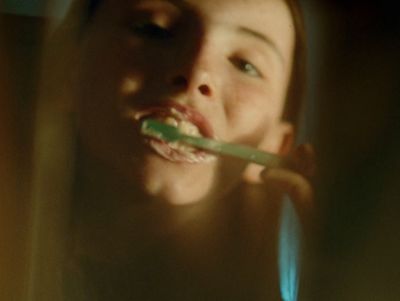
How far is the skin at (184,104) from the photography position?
1.45 ft

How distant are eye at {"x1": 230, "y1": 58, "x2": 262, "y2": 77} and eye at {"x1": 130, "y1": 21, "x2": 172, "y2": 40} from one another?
0.04 meters

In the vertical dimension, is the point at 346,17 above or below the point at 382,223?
above

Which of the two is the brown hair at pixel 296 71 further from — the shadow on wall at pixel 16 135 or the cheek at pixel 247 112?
the shadow on wall at pixel 16 135

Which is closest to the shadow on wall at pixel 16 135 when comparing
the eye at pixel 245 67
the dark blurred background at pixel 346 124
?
the dark blurred background at pixel 346 124

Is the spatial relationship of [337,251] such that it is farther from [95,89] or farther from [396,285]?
[95,89]

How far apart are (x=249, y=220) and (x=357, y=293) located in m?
0.09

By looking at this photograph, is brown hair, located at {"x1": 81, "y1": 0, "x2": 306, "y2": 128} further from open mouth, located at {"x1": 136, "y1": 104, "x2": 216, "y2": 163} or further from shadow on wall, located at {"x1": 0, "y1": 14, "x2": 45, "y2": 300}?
shadow on wall, located at {"x1": 0, "y1": 14, "x2": 45, "y2": 300}

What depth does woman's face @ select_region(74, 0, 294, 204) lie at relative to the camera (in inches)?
17.3

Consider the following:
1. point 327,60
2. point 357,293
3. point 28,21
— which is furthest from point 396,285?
point 28,21

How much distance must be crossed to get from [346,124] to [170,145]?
0.40 ft

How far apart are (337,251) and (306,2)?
0.17 meters

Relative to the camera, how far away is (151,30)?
0.45 metres

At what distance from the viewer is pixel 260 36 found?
45 centimetres

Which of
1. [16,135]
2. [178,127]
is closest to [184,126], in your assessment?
[178,127]
